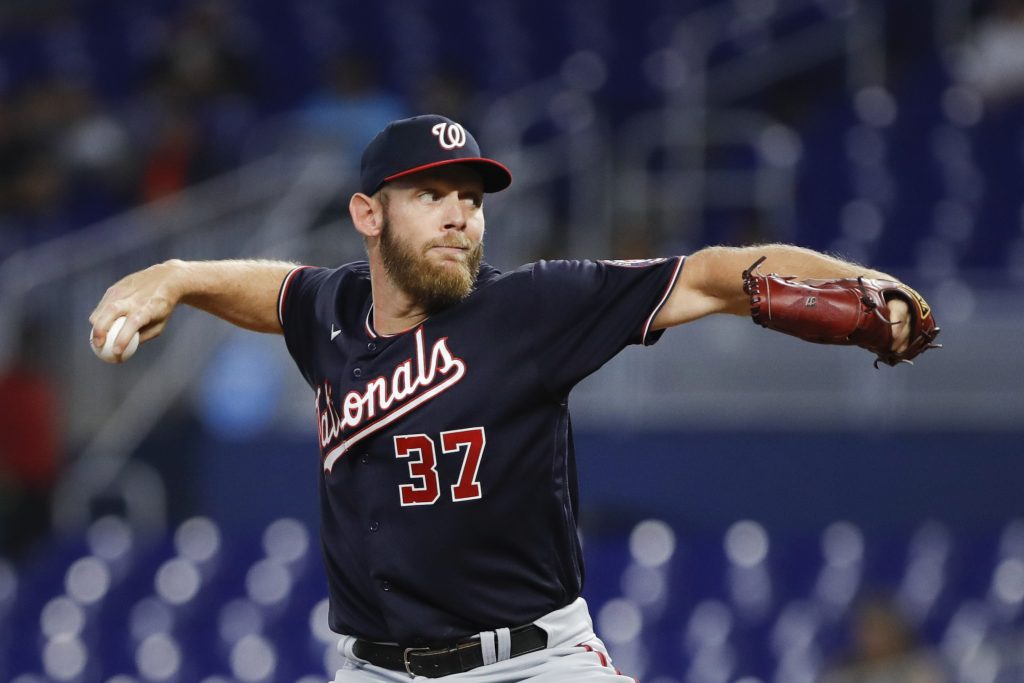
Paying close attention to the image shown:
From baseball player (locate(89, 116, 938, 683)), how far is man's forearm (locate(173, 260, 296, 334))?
0.55ft

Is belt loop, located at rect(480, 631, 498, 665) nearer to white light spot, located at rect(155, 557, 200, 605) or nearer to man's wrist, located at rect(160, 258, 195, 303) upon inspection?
man's wrist, located at rect(160, 258, 195, 303)

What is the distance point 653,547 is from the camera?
675 centimetres

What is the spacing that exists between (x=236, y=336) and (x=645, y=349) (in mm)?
2042

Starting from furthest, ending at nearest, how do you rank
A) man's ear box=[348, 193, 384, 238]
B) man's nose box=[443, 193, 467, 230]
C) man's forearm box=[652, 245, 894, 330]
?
man's ear box=[348, 193, 384, 238] → man's nose box=[443, 193, 467, 230] → man's forearm box=[652, 245, 894, 330]

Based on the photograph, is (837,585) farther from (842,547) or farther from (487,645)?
(487,645)

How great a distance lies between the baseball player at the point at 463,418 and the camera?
11.4 feet

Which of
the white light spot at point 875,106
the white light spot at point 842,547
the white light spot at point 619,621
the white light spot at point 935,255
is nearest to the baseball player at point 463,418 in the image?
the white light spot at point 619,621

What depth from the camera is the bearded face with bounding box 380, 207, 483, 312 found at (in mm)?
3564

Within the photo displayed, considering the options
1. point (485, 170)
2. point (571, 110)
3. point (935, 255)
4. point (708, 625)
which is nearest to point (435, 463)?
point (485, 170)

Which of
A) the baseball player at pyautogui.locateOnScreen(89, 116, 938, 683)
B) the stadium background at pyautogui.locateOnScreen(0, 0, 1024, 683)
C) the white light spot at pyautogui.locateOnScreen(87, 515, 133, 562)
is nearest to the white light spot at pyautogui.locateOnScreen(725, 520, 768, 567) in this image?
the stadium background at pyautogui.locateOnScreen(0, 0, 1024, 683)

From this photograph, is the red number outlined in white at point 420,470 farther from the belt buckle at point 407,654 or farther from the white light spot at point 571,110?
the white light spot at point 571,110

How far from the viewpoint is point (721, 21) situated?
1045 cm

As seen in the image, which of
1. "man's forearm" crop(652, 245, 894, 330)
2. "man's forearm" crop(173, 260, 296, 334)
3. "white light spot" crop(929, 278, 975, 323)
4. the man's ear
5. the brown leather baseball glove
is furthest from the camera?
"white light spot" crop(929, 278, 975, 323)

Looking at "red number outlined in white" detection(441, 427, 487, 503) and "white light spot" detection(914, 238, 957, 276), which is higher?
"white light spot" detection(914, 238, 957, 276)
